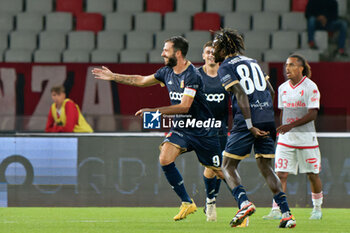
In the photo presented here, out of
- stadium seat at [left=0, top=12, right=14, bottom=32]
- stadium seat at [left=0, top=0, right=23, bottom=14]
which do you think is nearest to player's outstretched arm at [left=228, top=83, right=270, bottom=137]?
stadium seat at [left=0, top=12, right=14, bottom=32]

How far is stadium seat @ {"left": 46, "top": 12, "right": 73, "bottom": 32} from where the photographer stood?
15.8m

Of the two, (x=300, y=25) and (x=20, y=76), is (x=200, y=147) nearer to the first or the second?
(x=20, y=76)

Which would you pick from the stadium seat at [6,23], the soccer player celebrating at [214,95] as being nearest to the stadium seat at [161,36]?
the stadium seat at [6,23]

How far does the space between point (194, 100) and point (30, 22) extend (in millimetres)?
9058

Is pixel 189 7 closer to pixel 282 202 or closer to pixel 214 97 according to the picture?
pixel 214 97

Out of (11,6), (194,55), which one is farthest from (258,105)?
(11,6)

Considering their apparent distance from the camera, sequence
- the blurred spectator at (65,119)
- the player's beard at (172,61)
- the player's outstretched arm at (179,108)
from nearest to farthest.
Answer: the player's outstretched arm at (179,108), the player's beard at (172,61), the blurred spectator at (65,119)

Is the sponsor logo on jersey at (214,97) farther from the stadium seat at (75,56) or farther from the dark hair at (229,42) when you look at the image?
the stadium seat at (75,56)

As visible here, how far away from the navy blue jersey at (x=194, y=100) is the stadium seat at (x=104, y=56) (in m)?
6.97

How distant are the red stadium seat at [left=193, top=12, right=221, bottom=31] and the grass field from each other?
21.7 ft

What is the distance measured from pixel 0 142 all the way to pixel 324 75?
593 centimetres

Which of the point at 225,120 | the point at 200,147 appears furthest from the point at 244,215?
the point at 225,120

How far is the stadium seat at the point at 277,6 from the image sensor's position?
15.7 meters

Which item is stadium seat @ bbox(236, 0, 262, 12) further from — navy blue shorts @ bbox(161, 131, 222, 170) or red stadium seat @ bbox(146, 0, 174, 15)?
navy blue shorts @ bbox(161, 131, 222, 170)
